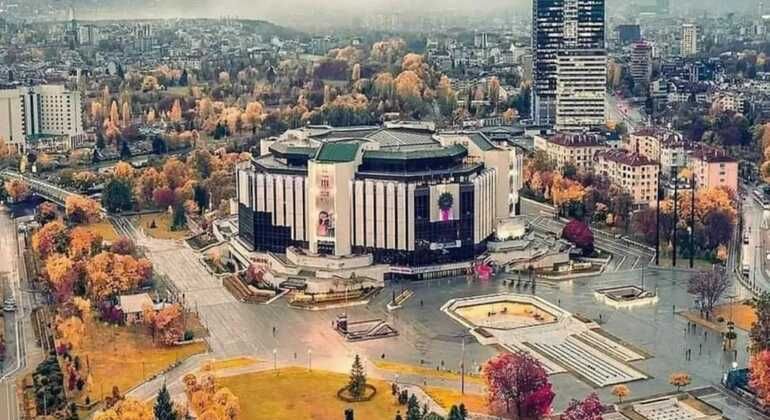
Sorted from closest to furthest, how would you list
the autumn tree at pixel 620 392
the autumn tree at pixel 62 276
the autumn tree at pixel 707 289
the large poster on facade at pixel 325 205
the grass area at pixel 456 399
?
1. the grass area at pixel 456 399
2. the autumn tree at pixel 620 392
3. the autumn tree at pixel 707 289
4. the autumn tree at pixel 62 276
5. the large poster on facade at pixel 325 205

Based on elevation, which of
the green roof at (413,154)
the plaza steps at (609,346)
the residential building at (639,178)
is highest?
the green roof at (413,154)

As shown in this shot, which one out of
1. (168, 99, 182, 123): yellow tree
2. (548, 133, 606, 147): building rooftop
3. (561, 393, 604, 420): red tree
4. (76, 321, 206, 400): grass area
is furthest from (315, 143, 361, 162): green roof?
(168, 99, 182, 123): yellow tree

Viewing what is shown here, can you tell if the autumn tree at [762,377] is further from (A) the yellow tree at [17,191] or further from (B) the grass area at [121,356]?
(A) the yellow tree at [17,191]

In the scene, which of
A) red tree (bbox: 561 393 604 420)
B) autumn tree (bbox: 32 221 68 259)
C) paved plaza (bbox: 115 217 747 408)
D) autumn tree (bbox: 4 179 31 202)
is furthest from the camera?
autumn tree (bbox: 4 179 31 202)

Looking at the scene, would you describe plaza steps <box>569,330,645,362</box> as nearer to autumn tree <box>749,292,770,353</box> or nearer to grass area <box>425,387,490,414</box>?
autumn tree <box>749,292,770,353</box>

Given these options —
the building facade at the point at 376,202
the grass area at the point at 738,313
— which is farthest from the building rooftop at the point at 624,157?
the grass area at the point at 738,313

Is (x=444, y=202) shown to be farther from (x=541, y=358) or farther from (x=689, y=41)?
(x=689, y=41)

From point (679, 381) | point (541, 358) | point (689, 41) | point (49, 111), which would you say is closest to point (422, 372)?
point (541, 358)

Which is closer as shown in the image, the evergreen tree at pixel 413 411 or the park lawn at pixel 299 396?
the evergreen tree at pixel 413 411
